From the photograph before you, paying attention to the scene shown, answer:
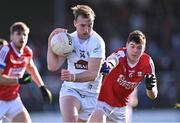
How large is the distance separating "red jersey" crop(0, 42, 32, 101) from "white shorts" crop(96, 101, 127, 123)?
1.47 meters

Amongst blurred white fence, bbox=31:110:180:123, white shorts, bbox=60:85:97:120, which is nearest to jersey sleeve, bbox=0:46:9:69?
white shorts, bbox=60:85:97:120

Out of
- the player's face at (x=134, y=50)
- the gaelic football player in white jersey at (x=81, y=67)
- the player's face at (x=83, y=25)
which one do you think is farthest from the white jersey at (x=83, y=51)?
the player's face at (x=134, y=50)

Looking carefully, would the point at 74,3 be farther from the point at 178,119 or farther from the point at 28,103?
the point at 178,119

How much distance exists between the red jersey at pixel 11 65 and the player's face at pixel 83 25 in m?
1.61

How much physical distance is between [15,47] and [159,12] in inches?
403

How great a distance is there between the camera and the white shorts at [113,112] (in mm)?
10484

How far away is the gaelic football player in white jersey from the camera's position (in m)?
9.77

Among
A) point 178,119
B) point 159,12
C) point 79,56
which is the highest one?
point 159,12

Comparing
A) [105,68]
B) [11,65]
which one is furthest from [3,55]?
[105,68]

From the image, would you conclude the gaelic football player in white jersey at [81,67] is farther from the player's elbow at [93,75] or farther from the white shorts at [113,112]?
the white shorts at [113,112]

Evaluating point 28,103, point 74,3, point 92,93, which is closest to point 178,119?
point 28,103

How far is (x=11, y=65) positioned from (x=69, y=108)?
1.76 metres

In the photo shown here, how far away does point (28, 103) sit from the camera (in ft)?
60.3

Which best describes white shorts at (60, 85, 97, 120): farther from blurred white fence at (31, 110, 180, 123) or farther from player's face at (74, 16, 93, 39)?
blurred white fence at (31, 110, 180, 123)
